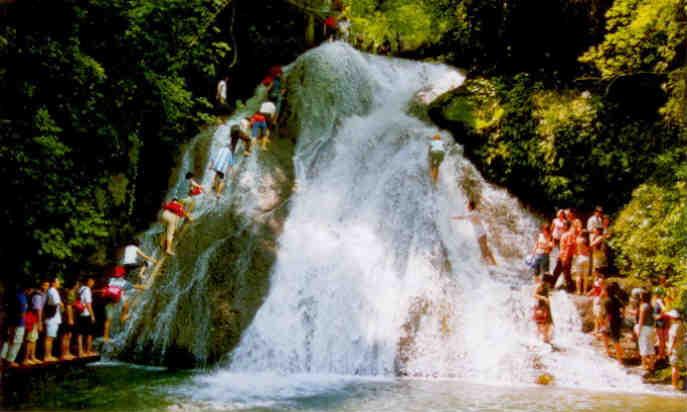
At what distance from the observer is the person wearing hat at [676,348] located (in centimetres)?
928

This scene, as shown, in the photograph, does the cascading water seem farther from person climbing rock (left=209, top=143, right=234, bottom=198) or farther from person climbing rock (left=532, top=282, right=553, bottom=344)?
person climbing rock (left=209, top=143, right=234, bottom=198)

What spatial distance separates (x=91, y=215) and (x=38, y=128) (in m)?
1.64

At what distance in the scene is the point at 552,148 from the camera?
15.2 metres

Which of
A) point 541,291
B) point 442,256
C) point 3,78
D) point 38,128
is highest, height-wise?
point 3,78

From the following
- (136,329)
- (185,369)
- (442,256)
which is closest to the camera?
(185,369)

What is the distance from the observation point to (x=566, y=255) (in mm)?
12422

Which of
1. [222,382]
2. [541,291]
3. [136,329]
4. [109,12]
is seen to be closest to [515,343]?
[541,291]

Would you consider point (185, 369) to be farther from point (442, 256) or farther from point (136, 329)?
point (442, 256)

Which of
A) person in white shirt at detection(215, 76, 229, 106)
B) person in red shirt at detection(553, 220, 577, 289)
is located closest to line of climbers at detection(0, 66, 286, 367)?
person in white shirt at detection(215, 76, 229, 106)

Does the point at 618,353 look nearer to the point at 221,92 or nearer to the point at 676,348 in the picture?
the point at 676,348

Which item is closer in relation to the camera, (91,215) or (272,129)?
(91,215)

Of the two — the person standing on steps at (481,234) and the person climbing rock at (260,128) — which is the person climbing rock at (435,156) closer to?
the person standing on steps at (481,234)

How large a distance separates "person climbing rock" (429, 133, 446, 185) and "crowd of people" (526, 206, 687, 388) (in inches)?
128

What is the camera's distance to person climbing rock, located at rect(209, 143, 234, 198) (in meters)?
13.9
